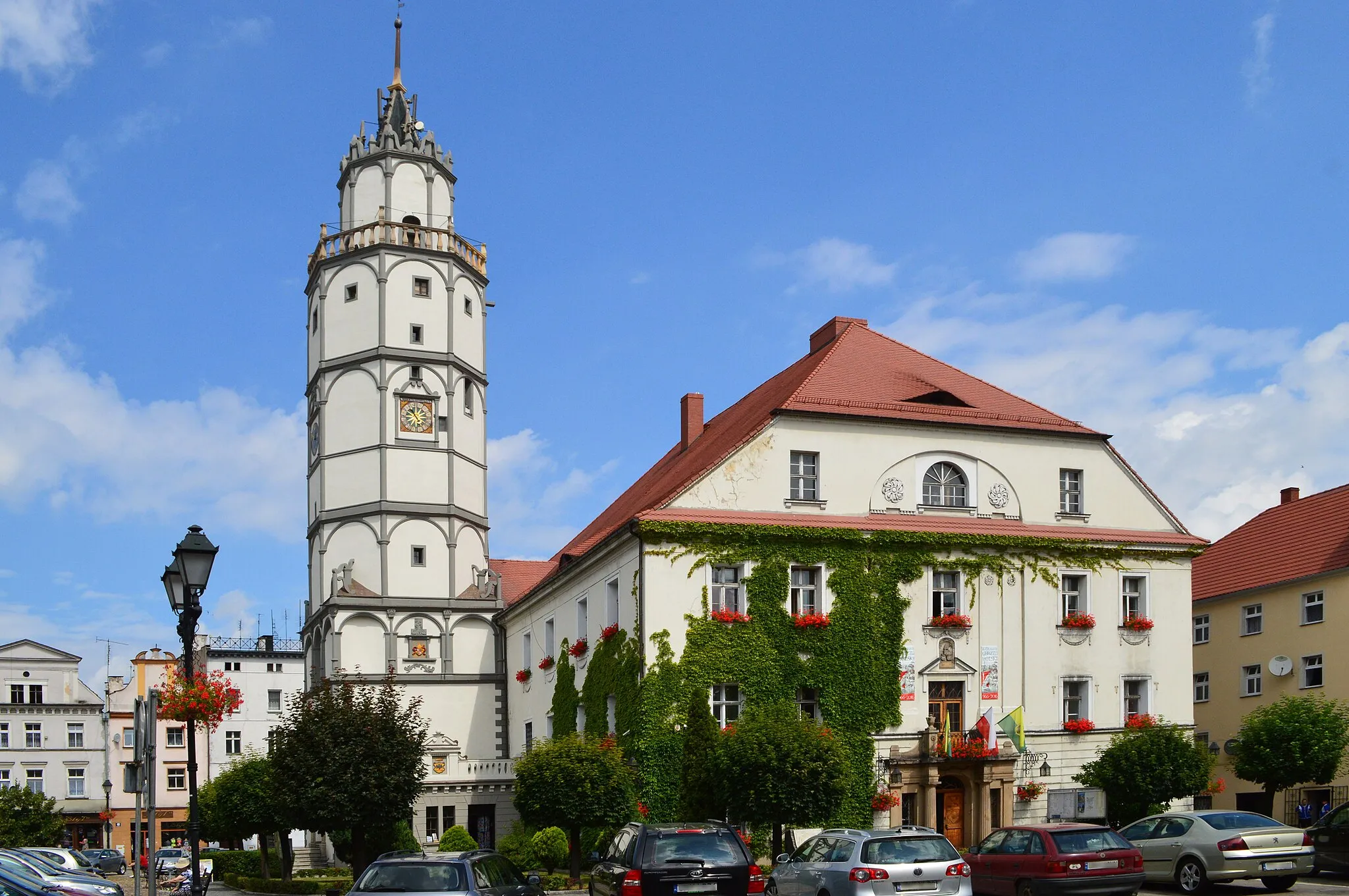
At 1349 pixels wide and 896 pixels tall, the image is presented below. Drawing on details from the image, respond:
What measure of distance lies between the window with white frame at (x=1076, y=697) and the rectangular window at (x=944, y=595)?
3789 millimetres

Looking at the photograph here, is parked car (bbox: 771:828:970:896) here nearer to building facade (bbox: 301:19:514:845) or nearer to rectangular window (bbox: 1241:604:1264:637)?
rectangular window (bbox: 1241:604:1264:637)

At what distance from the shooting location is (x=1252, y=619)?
53.0 metres

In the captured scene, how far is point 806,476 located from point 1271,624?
19903 mm

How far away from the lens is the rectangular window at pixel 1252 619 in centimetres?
5250

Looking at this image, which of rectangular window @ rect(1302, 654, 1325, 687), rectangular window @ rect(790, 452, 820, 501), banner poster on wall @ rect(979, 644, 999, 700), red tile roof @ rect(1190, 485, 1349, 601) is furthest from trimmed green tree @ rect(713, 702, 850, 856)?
rectangular window @ rect(1302, 654, 1325, 687)

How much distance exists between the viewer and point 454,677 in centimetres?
5756

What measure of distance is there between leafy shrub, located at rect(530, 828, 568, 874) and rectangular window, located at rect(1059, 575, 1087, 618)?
50.8 feet

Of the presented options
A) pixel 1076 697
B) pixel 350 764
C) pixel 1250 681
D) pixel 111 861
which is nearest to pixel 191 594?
pixel 350 764

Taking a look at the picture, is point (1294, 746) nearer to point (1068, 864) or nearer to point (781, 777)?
point (781, 777)

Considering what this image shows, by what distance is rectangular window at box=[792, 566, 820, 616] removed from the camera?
41438mm

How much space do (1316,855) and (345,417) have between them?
38586 mm

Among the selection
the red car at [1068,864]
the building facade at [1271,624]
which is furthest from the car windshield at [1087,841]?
the building facade at [1271,624]

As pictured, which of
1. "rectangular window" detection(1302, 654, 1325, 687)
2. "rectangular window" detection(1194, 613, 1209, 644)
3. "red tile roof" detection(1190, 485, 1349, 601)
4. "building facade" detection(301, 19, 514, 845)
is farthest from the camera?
→ "building facade" detection(301, 19, 514, 845)

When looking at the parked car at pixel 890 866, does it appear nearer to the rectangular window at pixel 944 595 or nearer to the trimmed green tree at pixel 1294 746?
the rectangular window at pixel 944 595
